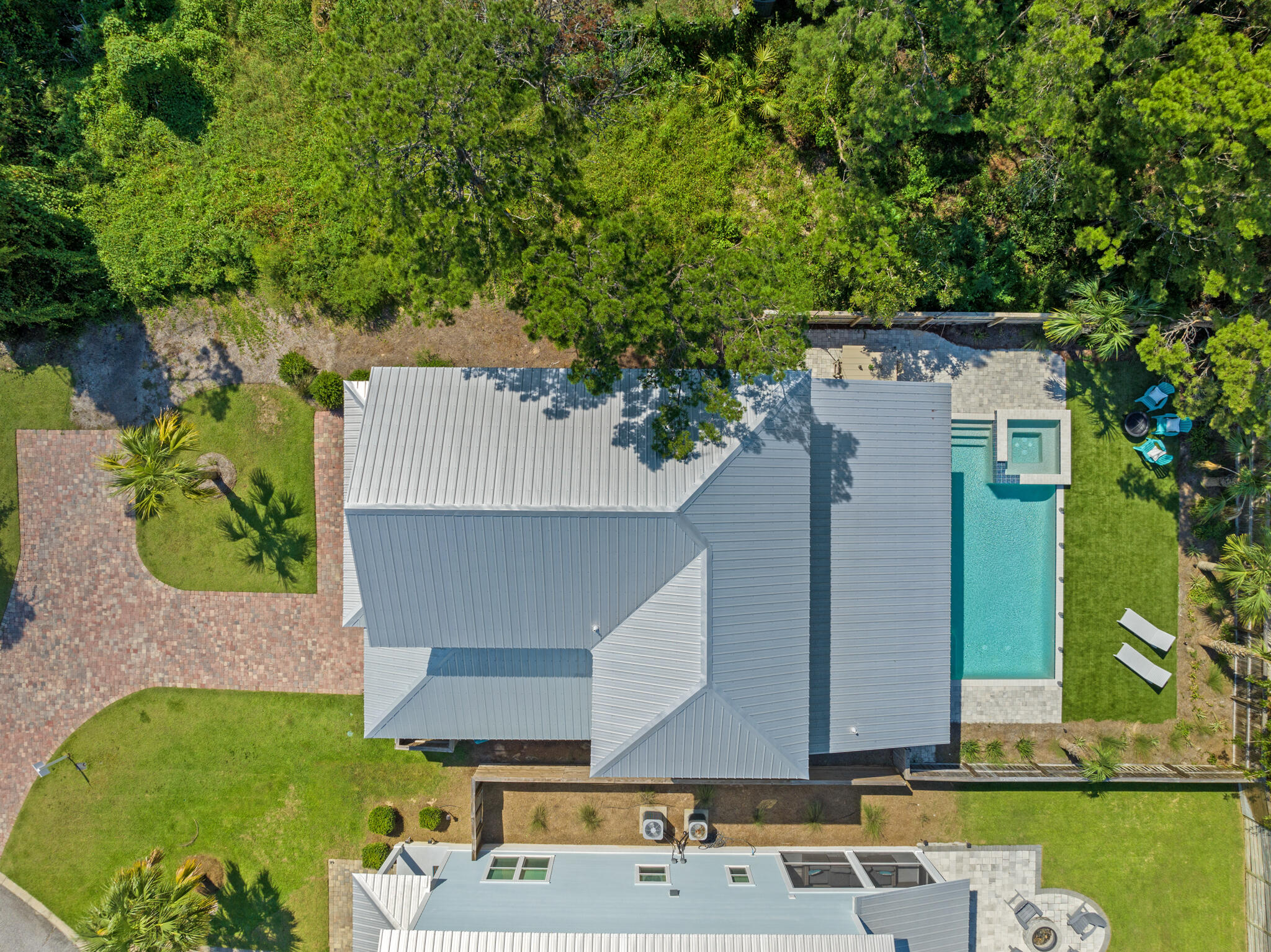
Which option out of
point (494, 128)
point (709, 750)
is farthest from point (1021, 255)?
point (709, 750)

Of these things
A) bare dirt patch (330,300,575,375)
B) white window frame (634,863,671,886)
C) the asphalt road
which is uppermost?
bare dirt patch (330,300,575,375)

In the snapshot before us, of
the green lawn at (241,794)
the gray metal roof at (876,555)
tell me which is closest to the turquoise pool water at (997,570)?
the gray metal roof at (876,555)

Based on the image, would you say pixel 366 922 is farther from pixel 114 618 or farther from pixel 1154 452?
pixel 1154 452

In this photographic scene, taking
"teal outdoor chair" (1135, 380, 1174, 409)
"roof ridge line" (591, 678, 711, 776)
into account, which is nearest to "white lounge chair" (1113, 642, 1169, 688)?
"teal outdoor chair" (1135, 380, 1174, 409)

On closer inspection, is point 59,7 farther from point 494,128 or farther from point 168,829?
point 168,829

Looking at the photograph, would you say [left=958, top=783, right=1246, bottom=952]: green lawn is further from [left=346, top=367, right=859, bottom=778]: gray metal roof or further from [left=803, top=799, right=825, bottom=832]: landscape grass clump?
[left=346, top=367, right=859, bottom=778]: gray metal roof

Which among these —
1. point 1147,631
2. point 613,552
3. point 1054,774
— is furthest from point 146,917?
point 1147,631

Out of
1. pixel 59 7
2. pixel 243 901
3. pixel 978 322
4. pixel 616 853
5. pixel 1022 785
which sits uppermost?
pixel 59 7
